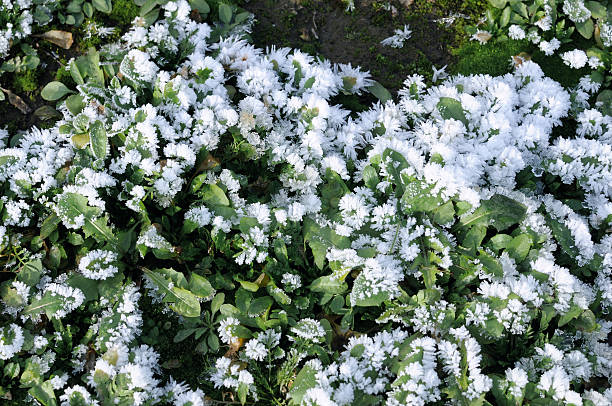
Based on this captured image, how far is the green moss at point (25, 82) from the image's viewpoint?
3.97 metres

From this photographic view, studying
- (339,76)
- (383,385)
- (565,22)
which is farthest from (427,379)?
(565,22)

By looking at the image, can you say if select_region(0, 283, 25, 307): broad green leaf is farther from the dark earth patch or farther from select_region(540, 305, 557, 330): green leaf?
select_region(540, 305, 557, 330): green leaf

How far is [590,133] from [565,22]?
3.52ft

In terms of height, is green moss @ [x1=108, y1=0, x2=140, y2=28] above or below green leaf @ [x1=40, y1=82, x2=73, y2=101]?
above

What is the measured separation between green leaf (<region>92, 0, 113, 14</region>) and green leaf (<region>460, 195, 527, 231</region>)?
3.00m

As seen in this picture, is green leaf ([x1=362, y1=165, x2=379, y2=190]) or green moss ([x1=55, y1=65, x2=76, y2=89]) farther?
green moss ([x1=55, y1=65, x2=76, y2=89])

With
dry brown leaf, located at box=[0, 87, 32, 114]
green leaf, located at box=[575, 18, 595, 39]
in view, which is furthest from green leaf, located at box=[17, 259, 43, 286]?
green leaf, located at box=[575, 18, 595, 39]

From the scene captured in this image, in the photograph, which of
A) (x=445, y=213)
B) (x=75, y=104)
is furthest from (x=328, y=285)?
(x=75, y=104)

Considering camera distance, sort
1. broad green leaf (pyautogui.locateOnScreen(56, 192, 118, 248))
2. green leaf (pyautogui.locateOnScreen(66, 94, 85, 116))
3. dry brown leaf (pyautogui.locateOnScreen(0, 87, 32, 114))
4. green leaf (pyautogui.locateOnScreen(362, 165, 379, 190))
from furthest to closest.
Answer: dry brown leaf (pyautogui.locateOnScreen(0, 87, 32, 114)) → green leaf (pyautogui.locateOnScreen(66, 94, 85, 116)) → green leaf (pyautogui.locateOnScreen(362, 165, 379, 190)) → broad green leaf (pyautogui.locateOnScreen(56, 192, 118, 248))

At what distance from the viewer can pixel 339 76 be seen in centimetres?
401

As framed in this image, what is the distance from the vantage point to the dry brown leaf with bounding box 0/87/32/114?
3912 mm

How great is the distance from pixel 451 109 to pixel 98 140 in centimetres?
221

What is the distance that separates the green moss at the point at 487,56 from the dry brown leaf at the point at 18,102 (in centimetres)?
307

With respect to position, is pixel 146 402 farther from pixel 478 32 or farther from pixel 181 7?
pixel 478 32
